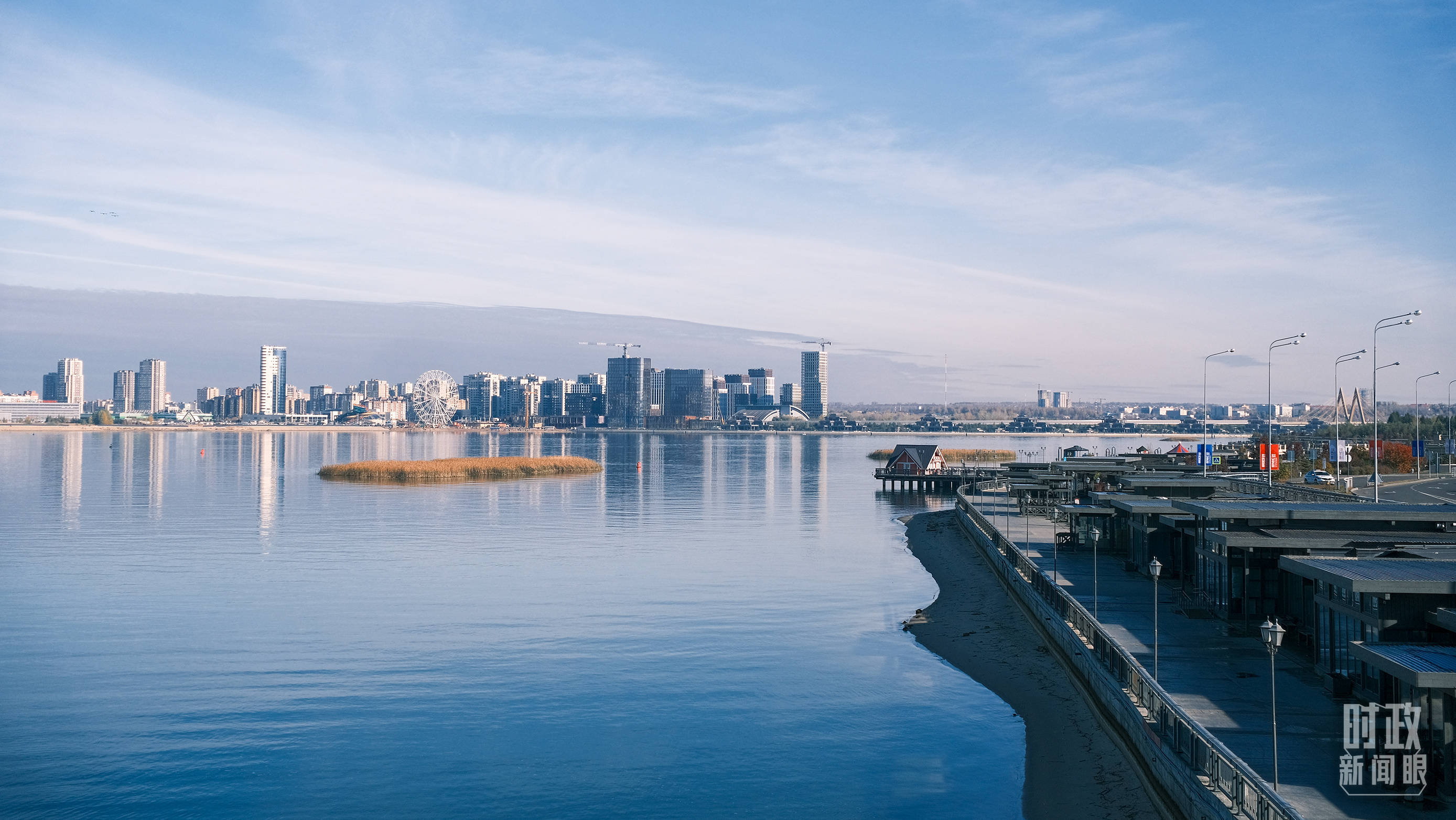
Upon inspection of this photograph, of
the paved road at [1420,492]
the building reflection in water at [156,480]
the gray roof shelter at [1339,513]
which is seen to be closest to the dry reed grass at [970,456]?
the paved road at [1420,492]

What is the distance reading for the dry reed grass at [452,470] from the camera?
111750 millimetres

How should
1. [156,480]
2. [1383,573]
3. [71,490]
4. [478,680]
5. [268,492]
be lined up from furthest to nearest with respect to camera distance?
[156,480] → [268,492] → [71,490] → [478,680] → [1383,573]

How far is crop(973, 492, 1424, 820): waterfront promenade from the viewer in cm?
1570

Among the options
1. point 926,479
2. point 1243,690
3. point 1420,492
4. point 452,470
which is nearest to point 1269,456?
point 1420,492

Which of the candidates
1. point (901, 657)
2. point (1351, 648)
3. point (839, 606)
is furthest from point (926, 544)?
point (1351, 648)

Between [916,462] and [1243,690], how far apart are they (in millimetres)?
94876

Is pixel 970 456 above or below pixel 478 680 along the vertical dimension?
above

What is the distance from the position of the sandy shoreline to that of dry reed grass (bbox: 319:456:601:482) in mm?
75431

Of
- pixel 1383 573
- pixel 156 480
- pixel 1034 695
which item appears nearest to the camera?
pixel 1383 573

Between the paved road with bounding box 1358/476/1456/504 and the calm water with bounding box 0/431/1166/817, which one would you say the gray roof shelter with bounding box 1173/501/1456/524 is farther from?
the paved road with bounding box 1358/476/1456/504

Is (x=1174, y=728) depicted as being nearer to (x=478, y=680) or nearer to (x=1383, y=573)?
(x=1383, y=573)

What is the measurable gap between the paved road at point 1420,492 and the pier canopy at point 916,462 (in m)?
45.3

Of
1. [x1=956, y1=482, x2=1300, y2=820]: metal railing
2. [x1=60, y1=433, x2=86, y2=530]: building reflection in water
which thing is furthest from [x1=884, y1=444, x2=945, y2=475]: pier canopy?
[x1=956, y1=482, x2=1300, y2=820]: metal railing

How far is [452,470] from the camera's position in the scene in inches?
4601
